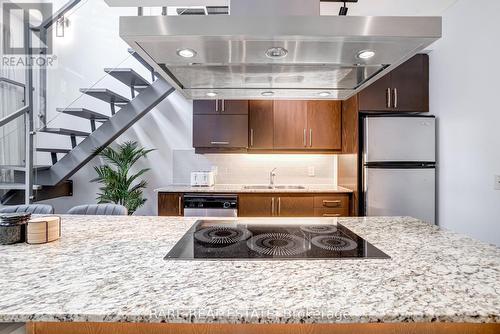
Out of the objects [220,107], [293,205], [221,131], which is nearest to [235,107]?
[220,107]

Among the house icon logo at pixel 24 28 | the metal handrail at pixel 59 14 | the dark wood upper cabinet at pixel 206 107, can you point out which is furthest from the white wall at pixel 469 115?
the house icon logo at pixel 24 28

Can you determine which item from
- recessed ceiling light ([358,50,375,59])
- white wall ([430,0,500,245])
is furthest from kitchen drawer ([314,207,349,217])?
recessed ceiling light ([358,50,375,59])

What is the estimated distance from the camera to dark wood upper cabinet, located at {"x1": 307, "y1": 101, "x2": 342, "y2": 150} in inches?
131

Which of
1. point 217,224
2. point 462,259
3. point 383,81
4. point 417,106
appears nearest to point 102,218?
point 217,224

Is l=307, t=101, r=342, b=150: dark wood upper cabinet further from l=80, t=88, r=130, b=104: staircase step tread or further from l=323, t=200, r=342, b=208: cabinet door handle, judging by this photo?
l=80, t=88, r=130, b=104: staircase step tread

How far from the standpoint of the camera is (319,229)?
1.44m

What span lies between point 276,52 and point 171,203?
2.40 metres

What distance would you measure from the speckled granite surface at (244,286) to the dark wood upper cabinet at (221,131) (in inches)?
88.8

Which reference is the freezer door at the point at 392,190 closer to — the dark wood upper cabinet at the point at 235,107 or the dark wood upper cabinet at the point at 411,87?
the dark wood upper cabinet at the point at 411,87

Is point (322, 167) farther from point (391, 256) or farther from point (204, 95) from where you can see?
point (391, 256)

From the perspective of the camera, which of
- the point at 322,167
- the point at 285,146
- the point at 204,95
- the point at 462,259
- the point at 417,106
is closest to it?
the point at 462,259

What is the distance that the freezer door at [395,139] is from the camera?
2.81m

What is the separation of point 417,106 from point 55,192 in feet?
14.6

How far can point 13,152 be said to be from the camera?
9.60ft
